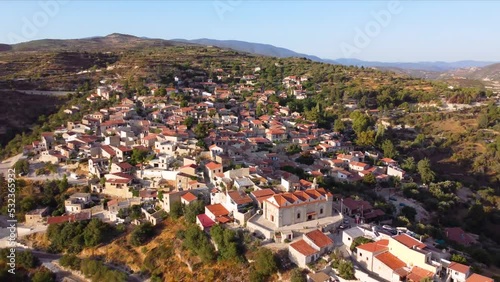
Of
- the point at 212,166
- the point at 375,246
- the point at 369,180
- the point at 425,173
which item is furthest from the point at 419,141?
the point at 375,246

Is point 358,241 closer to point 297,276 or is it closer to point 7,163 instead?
point 297,276

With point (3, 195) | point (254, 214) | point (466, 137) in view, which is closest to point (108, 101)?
point (3, 195)

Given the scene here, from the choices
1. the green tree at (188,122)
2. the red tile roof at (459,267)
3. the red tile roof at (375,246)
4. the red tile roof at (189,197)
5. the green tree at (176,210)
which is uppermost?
the green tree at (188,122)

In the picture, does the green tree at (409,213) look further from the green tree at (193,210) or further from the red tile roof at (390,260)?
the green tree at (193,210)

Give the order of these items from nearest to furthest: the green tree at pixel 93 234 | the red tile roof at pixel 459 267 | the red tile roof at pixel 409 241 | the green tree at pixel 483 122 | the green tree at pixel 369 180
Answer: the red tile roof at pixel 459 267
the red tile roof at pixel 409 241
the green tree at pixel 93 234
the green tree at pixel 369 180
the green tree at pixel 483 122

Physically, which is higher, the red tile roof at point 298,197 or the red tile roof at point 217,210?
the red tile roof at point 298,197

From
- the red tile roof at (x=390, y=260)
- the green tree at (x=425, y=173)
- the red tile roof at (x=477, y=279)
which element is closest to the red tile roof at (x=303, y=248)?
the red tile roof at (x=390, y=260)
